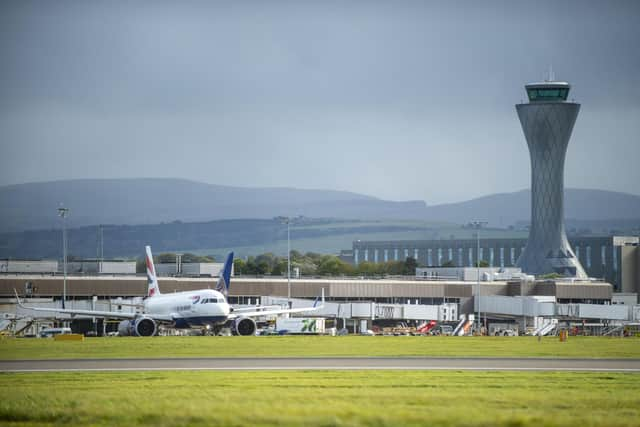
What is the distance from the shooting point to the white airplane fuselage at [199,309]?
4299 inches

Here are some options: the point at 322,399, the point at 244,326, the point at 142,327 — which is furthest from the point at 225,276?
the point at 322,399

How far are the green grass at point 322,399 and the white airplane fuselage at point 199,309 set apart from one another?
55471mm

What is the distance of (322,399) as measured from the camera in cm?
3956

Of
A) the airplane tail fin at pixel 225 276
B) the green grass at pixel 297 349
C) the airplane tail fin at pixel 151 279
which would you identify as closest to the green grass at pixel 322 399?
the green grass at pixel 297 349

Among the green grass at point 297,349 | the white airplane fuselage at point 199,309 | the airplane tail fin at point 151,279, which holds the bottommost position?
the green grass at point 297,349

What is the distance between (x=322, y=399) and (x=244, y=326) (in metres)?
73.6

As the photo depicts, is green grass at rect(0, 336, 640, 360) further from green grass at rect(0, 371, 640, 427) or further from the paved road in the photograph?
green grass at rect(0, 371, 640, 427)

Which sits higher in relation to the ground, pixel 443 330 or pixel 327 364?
pixel 327 364

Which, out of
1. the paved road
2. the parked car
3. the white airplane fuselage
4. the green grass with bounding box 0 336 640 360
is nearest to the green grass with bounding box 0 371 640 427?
the paved road

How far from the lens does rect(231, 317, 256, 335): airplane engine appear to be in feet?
368

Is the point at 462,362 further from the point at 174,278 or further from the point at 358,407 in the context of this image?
the point at 174,278

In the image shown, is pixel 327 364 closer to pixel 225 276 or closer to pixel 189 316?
pixel 189 316

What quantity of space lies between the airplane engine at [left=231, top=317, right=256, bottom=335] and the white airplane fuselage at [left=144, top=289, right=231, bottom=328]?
68.1 inches

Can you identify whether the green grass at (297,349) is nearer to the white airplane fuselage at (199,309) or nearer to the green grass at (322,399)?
the white airplane fuselage at (199,309)
